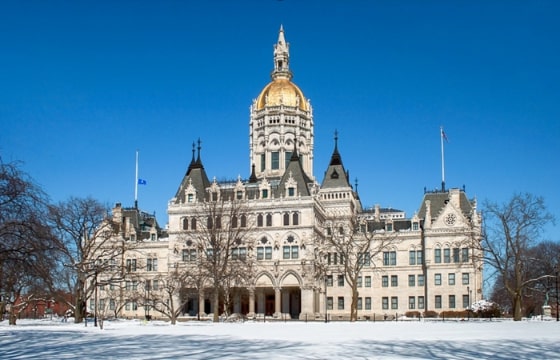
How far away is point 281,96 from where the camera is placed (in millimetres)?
120062

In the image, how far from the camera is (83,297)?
64.0m

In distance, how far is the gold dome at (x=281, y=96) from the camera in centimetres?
11981

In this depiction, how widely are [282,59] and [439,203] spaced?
1809 inches

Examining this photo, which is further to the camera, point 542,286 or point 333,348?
point 542,286

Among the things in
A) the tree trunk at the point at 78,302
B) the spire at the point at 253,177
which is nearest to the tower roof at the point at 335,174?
the spire at the point at 253,177

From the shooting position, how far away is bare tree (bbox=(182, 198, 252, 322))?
70.4 meters

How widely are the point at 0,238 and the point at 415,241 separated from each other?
70.8 m

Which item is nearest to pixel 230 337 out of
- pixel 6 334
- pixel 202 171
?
pixel 6 334

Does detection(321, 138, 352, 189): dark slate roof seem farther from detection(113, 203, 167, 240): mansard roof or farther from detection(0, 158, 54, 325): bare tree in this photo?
detection(0, 158, 54, 325): bare tree

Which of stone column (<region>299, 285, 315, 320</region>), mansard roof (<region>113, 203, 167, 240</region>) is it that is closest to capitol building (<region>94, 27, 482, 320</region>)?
stone column (<region>299, 285, 315, 320</region>)

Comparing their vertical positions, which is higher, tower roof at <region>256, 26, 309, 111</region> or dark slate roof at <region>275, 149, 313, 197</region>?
tower roof at <region>256, 26, 309, 111</region>

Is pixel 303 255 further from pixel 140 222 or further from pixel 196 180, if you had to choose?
pixel 140 222

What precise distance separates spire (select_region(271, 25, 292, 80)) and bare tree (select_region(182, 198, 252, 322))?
42.0 meters

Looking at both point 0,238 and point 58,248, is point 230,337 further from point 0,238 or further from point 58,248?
point 0,238
